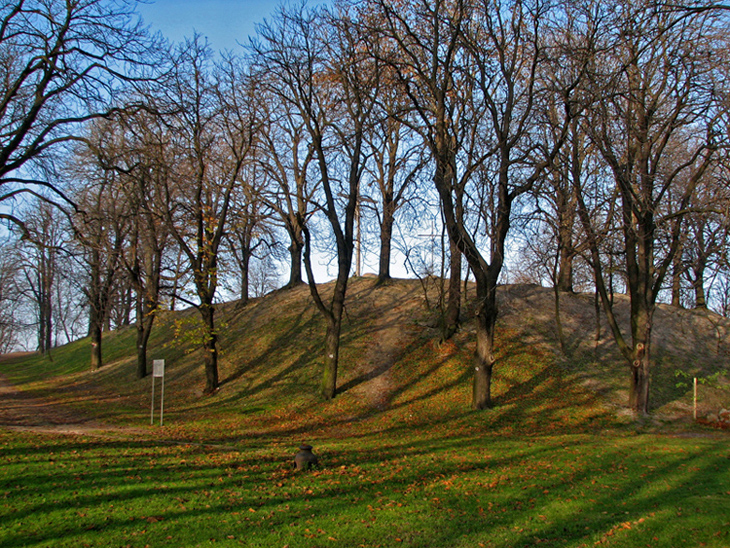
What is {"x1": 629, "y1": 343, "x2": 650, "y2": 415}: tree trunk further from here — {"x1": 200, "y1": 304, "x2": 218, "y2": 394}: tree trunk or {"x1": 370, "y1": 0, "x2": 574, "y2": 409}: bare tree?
{"x1": 200, "y1": 304, "x2": 218, "y2": 394}: tree trunk

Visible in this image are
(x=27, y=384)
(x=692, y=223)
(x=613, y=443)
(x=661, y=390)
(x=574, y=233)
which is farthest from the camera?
(x=27, y=384)

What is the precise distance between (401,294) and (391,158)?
7.08 meters

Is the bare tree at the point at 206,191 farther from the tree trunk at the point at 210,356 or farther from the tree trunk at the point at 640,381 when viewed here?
the tree trunk at the point at 640,381

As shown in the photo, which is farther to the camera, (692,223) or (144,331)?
(144,331)

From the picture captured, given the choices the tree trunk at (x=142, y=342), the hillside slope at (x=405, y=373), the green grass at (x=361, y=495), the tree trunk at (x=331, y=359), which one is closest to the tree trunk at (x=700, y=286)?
the hillside slope at (x=405, y=373)

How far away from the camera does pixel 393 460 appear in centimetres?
984

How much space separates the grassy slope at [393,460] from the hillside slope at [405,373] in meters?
→ 0.10

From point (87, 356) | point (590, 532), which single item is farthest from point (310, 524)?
point (87, 356)

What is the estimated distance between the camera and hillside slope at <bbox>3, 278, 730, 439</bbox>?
49.8 ft

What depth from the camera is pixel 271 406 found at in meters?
17.3

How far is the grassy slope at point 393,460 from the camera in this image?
611 centimetres

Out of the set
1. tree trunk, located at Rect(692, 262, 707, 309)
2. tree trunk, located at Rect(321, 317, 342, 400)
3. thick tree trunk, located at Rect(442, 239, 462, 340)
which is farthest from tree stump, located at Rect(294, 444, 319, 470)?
tree trunk, located at Rect(692, 262, 707, 309)

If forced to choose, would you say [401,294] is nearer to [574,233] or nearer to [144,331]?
[574,233]

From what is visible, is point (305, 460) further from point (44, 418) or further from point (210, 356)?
point (210, 356)
